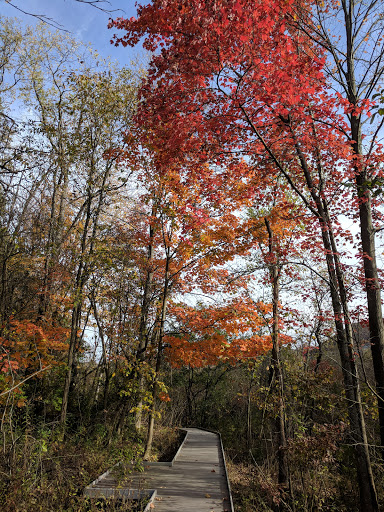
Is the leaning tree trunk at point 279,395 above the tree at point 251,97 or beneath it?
beneath

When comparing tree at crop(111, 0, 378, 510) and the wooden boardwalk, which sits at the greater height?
tree at crop(111, 0, 378, 510)

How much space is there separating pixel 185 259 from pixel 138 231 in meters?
2.03

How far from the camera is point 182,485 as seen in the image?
20.2ft

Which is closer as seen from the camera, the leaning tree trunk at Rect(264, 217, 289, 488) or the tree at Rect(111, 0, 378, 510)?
the tree at Rect(111, 0, 378, 510)

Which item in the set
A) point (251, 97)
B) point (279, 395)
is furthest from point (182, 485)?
point (251, 97)

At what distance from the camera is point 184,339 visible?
920 cm

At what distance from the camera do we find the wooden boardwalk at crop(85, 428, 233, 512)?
16.9ft

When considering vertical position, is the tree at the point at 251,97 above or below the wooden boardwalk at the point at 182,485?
above

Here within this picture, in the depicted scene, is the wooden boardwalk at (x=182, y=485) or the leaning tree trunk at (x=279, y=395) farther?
the leaning tree trunk at (x=279, y=395)

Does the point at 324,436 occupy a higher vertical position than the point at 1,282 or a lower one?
lower

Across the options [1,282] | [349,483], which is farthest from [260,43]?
[349,483]

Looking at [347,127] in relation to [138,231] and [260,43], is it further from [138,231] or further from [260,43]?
[138,231]

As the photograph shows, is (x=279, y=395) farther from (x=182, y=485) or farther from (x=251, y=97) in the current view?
(x=251, y=97)

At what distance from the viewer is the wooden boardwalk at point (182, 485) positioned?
202 inches
